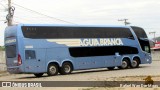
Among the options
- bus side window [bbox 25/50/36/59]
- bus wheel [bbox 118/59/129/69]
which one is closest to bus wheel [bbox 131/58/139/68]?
bus wheel [bbox 118/59/129/69]

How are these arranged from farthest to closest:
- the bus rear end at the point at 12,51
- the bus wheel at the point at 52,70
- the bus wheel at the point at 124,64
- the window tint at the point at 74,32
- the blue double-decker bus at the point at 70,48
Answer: the bus wheel at the point at 124,64
the bus wheel at the point at 52,70
the window tint at the point at 74,32
the blue double-decker bus at the point at 70,48
the bus rear end at the point at 12,51

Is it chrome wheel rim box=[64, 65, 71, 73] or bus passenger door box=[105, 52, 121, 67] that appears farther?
bus passenger door box=[105, 52, 121, 67]

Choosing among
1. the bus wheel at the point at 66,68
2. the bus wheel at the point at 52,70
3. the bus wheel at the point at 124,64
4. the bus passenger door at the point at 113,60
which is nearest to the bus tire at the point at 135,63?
the bus wheel at the point at 124,64

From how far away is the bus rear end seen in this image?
79.6 feet

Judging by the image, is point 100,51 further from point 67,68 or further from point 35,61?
point 35,61

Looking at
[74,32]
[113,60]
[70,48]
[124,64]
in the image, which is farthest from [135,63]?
[70,48]

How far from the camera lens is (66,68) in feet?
86.8

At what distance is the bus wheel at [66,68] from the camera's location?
85.8 feet

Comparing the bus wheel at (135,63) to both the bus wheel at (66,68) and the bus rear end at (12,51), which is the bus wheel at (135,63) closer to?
the bus wheel at (66,68)

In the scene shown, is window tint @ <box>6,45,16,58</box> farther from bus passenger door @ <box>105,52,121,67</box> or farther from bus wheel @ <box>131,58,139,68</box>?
bus wheel @ <box>131,58,139,68</box>

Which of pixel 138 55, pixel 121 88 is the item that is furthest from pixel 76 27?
pixel 121 88

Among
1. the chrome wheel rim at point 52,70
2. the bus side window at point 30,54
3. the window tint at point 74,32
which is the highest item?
the window tint at point 74,32

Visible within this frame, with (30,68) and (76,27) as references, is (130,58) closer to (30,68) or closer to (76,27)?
(76,27)

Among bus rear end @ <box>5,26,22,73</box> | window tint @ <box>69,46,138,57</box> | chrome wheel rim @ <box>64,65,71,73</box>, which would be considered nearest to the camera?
bus rear end @ <box>5,26,22,73</box>
